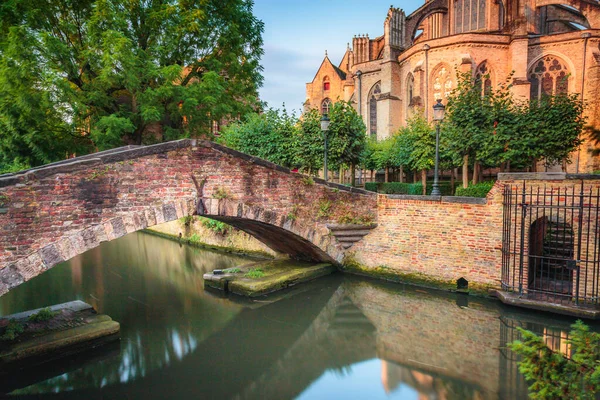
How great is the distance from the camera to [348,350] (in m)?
8.21

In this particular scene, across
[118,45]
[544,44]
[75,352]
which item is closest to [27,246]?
[75,352]

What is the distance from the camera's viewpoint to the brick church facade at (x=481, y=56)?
835 inches

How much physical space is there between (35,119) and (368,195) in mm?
10809

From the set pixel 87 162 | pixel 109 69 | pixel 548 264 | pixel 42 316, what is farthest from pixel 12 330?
pixel 548 264

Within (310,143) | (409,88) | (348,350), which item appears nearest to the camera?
(348,350)

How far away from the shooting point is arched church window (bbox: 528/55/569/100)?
21875 millimetres

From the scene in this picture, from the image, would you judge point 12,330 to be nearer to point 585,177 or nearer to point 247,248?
point 247,248

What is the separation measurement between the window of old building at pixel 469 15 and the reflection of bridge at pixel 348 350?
21.4 metres

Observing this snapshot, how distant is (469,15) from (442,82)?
6107 millimetres

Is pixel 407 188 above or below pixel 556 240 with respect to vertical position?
above

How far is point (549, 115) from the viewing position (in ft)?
41.2

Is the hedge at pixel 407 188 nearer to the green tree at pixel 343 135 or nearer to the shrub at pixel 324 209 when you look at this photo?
the green tree at pixel 343 135

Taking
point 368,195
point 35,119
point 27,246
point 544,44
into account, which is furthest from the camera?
point 544,44

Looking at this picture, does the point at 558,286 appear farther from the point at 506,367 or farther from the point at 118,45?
the point at 118,45
